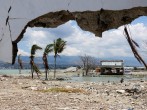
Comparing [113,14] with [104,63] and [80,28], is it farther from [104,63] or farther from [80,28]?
[104,63]

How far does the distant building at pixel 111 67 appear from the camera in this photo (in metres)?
73.6

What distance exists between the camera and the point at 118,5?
436 centimetres

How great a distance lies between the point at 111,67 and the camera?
74.1 metres

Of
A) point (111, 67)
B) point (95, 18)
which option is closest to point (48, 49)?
point (111, 67)

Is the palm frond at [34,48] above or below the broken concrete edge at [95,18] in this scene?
above

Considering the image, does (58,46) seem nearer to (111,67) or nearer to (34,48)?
(34,48)

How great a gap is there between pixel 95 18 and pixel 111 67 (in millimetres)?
69848

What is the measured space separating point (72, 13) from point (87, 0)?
0.31m

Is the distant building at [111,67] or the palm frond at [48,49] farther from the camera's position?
the distant building at [111,67]

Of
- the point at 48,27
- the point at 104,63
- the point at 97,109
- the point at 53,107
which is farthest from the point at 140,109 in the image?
the point at 104,63

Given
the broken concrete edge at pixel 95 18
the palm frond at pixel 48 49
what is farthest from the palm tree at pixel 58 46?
the broken concrete edge at pixel 95 18

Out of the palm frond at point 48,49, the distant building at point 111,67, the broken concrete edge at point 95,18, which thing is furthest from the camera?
the distant building at point 111,67

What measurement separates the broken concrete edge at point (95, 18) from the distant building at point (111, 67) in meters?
68.4

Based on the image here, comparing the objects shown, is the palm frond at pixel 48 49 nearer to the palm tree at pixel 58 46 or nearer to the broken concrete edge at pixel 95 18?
the palm tree at pixel 58 46
